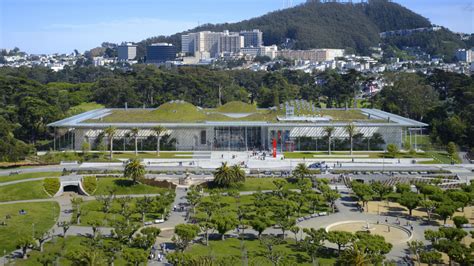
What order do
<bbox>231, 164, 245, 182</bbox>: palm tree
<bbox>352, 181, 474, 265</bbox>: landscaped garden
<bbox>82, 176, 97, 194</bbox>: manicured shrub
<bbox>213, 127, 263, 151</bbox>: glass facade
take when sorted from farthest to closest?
<bbox>213, 127, 263, 151</bbox>: glass facade
<bbox>231, 164, 245, 182</bbox>: palm tree
<bbox>82, 176, 97, 194</bbox>: manicured shrub
<bbox>352, 181, 474, 265</bbox>: landscaped garden

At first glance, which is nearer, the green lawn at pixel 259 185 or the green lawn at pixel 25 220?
the green lawn at pixel 25 220

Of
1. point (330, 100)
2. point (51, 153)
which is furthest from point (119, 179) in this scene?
point (330, 100)

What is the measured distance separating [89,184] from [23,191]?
522cm

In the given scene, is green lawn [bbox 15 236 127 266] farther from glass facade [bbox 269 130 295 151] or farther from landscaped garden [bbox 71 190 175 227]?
glass facade [bbox 269 130 295 151]

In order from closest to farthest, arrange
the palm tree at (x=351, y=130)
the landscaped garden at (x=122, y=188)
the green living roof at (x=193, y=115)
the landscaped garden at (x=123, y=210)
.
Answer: the landscaped garden at (x=123, y=210) → the landscaped garden at (x=122, y=188) → the palm tree at (x=351, y=130) → the green living roof at (x=193, y=115)

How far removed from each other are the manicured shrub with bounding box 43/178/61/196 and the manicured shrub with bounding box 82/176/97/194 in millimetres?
2072

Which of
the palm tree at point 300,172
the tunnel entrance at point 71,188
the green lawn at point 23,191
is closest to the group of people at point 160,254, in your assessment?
the green lawn at point 23,191

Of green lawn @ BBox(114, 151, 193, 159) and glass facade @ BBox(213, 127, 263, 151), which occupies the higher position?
glass facade @ BBox(213, 127, 263, 151)

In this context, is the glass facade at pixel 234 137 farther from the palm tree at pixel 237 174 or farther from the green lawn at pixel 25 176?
the green lawn at pixel 25 176

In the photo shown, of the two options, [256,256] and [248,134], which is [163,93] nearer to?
[248,134]

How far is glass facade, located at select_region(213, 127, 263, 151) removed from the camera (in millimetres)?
68500

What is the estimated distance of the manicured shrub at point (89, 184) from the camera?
49875 mm

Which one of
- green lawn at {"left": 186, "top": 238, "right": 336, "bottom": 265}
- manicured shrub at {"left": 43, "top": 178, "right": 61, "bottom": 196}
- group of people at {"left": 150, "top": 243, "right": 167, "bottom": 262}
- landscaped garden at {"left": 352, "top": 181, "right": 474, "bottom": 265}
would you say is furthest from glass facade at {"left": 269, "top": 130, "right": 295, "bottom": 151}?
group of people at {"left": 150, "top": 243, "right": 167, "bottom": 262}

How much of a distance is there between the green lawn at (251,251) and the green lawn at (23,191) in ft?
59.8
